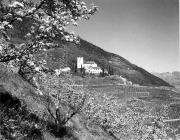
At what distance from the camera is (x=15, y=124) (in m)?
14.1

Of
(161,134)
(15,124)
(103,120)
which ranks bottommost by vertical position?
(161,134)

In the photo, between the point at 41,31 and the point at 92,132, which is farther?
the point at 92,132

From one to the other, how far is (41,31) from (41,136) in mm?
5089

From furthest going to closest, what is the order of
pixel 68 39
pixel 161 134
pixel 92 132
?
pixel 161 134 < pixel 92 132 < pixel 68 39

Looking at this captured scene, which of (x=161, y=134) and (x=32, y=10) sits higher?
(x=32, y=10)

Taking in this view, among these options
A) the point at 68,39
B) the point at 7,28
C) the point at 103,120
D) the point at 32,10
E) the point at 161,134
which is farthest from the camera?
the point at 161,134

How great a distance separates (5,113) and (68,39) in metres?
4.17

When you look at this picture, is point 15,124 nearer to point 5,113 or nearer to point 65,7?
point 5,113

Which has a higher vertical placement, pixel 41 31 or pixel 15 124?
pixel 41 31

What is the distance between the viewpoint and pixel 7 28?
1080 centimetres

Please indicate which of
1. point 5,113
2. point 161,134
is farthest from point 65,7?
point 161,134

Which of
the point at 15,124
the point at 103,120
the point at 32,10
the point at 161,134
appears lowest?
the point at 161,134

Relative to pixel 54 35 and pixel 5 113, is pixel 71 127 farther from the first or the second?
pixel 54 35

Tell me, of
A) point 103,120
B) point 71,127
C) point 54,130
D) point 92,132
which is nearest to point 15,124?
point 54,130
